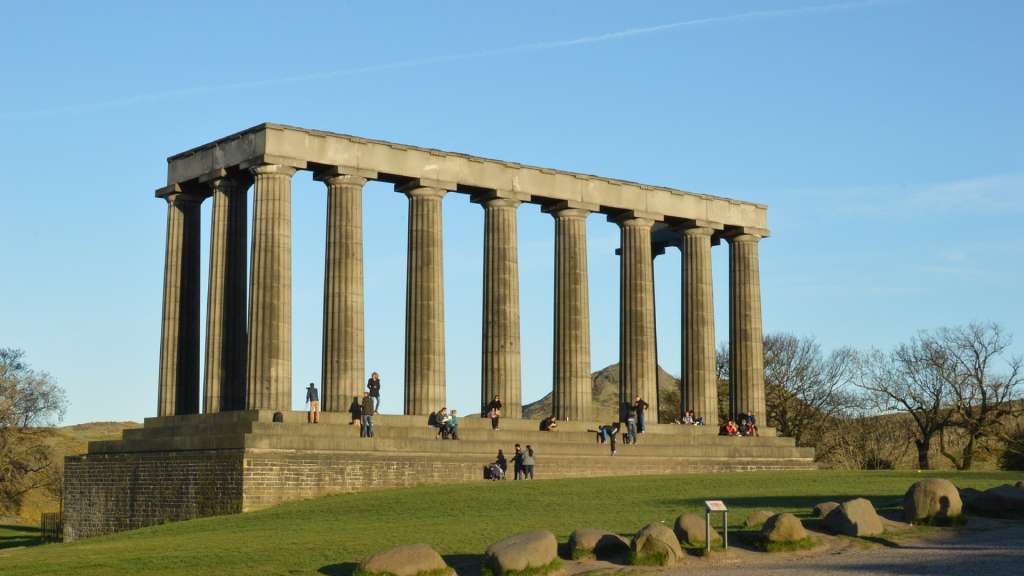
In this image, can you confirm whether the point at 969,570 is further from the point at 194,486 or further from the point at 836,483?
the point at 194,486

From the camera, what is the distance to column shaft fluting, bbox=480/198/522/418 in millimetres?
56062

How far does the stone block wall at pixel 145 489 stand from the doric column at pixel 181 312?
5.14m

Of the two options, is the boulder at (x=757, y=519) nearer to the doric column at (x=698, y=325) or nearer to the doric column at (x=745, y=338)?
the doric column at (x=698, y=325)

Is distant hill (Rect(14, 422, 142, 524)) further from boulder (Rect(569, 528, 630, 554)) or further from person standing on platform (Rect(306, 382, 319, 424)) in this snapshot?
boulder (Rect(569, 528, 630, 554))

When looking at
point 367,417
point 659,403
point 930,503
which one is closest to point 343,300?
point 367,417

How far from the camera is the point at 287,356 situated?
5066 cm

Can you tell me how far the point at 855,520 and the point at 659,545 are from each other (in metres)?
4.97

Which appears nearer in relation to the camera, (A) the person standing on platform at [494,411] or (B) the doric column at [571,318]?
(A) the person standing on platform at [494,411]

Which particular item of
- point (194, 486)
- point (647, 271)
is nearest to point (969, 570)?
point (194, 486)

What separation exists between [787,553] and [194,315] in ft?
126

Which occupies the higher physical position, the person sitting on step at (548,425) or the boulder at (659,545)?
the person sitting on step at (548,425)

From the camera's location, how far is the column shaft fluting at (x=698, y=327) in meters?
63.8

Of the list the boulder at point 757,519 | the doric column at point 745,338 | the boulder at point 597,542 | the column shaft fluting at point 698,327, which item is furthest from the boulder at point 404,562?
the doric column at point 745,338

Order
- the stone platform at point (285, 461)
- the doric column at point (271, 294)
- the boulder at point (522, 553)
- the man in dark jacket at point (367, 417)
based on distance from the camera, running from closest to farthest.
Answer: the boulder at point (522, 553) < the stone platform at point (285, 461) < the man in dark jacket at point (367, 417) < the doric column at point (271, 294)
